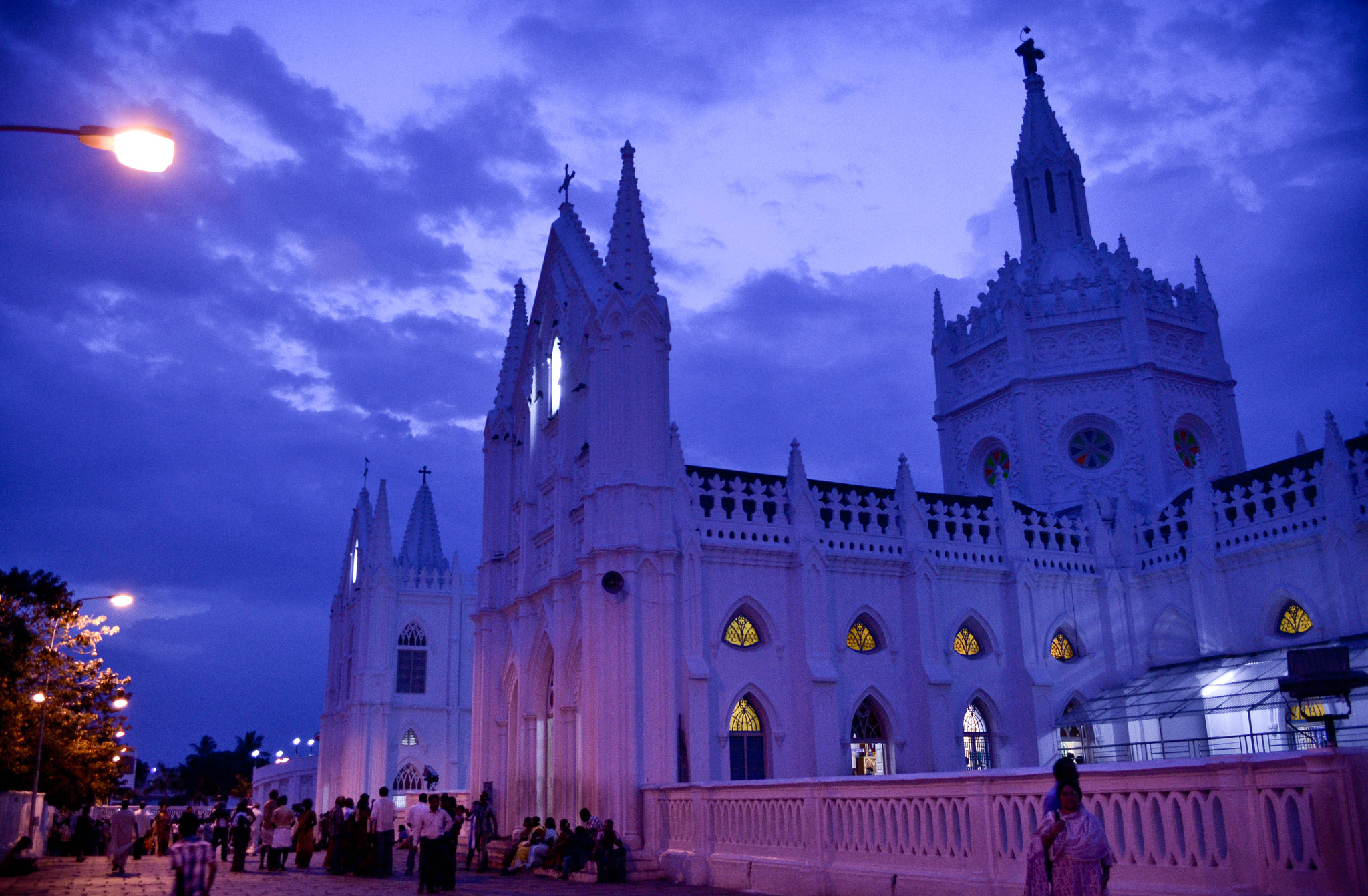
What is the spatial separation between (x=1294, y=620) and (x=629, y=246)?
19.2 m

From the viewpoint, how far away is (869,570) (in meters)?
28.4

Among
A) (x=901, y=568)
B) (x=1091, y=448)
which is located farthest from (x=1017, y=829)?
(x=1091, y=448)

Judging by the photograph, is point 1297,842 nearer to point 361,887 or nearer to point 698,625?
point 361,887

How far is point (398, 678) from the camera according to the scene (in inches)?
1954

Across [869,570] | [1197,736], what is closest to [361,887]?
[869,570]

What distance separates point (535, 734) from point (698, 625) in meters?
7.31

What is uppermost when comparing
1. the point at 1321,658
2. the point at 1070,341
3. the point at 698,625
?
the point at 1070,341

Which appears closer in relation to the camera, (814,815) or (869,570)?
(814,815)

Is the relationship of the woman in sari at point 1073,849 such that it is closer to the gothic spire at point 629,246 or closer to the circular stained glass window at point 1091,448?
the gothic spire at point 629,246

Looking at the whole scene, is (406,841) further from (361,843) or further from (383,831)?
(383,831)

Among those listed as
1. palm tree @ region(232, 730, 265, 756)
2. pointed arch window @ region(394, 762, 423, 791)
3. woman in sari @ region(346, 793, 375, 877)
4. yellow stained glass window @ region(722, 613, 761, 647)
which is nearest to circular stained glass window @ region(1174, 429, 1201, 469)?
yellow stained glass window @ region(722, 613, 761, 647)

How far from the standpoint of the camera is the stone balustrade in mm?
8492

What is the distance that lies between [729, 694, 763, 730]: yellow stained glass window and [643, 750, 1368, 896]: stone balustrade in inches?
231

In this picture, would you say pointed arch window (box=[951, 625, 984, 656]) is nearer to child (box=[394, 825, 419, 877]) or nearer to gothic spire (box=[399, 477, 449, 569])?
child (box=[394, 825, 419, 877])
